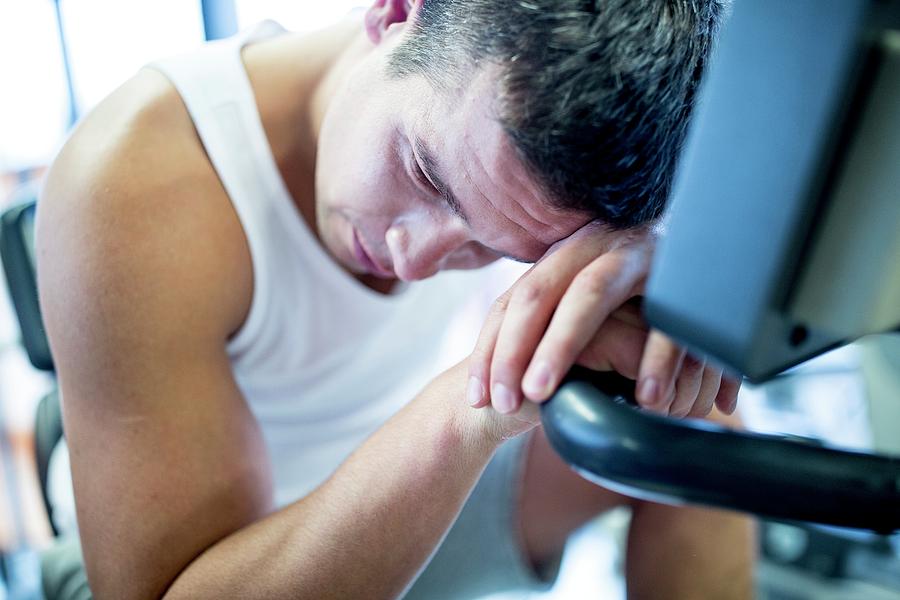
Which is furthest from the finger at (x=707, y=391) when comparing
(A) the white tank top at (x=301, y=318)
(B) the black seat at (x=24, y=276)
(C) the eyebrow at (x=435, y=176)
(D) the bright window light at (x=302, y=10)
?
(D) the bright window light at (x=302, y=10)

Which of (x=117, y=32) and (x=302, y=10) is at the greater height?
(x=302, y=10)

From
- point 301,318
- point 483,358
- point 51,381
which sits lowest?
point 51,381

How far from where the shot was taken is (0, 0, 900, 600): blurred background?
106 cm

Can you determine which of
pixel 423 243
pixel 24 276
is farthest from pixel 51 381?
pixel 423 243

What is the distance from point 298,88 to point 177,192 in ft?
0.69

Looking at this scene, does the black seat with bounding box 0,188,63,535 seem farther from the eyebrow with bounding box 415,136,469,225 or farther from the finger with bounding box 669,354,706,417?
the finger with bounding box 669,354,706,417

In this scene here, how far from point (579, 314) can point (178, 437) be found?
0.39 meters

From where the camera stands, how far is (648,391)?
48 centimetres

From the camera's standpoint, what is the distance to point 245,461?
2.57 ft

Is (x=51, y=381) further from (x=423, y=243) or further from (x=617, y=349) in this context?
(x=617, y=349)

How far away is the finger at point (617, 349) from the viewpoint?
496 millimetres

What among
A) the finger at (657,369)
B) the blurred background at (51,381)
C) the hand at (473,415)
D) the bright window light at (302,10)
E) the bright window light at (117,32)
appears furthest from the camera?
the bright window light at (117,32)

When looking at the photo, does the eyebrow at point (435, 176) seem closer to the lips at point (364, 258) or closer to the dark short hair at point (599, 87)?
the dark short hair at point (599, 87)

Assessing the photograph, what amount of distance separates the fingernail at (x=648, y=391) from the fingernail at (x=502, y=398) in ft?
0.24
